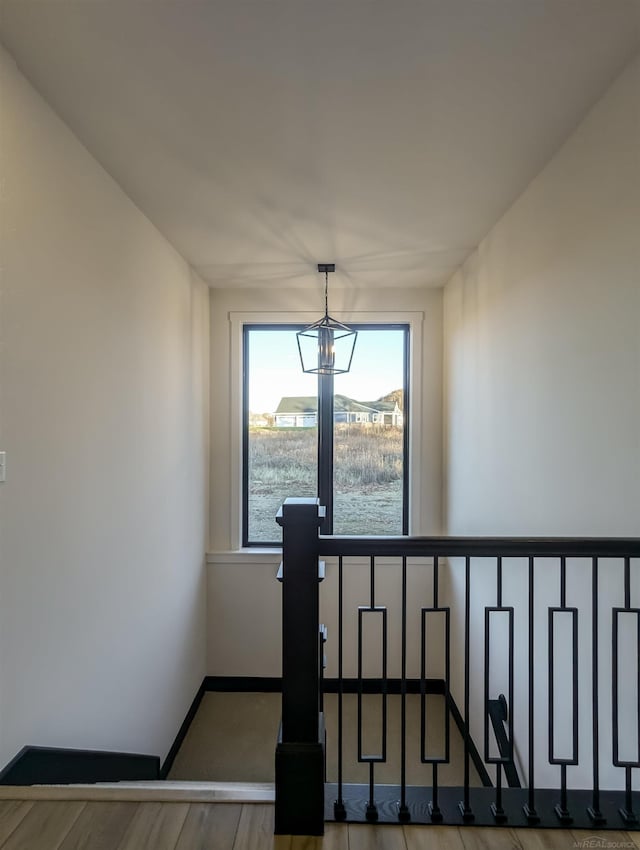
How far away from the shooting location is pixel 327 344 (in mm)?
3242

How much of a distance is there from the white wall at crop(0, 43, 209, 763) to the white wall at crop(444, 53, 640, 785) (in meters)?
2.03

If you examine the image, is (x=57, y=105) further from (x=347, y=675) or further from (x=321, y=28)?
(x=347, y=675)

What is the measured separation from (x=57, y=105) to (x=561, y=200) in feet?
6.74

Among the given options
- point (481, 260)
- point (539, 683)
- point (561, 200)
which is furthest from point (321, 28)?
point (539, 683)

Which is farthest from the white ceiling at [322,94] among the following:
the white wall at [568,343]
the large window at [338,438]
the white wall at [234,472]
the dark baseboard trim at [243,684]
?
the dark baseboard trim at [243,684]

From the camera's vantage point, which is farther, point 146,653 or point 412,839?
point 146,653

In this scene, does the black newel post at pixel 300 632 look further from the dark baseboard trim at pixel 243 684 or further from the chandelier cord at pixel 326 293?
the dark baseboard trim at pixel 243 684

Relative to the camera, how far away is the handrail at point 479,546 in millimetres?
1368

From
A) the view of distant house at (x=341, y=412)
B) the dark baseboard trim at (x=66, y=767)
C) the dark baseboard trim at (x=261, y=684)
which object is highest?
the view of distant house at (x=341, y=412)

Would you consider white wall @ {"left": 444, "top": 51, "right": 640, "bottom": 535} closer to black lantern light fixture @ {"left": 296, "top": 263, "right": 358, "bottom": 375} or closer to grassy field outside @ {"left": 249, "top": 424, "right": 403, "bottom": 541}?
black lantern light fixture @ {"left": 296, "top": 263, "right": 358, "bottom": 375}

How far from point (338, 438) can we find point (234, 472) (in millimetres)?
986

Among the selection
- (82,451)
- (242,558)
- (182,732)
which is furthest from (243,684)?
(82,451)

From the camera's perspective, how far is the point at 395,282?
377 cm

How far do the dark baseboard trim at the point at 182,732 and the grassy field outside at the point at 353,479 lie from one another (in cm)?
131
